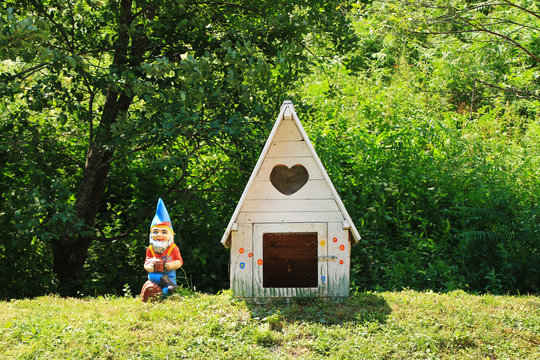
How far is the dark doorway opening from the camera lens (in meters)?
6.79

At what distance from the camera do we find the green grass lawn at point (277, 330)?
488cm

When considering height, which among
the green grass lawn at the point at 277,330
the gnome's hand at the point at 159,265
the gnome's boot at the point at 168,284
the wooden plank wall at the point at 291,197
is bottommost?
the green grass lawn at the point at 277,330

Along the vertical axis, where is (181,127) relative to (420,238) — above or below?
above

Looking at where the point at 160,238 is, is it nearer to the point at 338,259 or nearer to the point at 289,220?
the point at 289,220

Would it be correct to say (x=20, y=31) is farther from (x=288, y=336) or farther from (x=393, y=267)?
(x=393, y=267)

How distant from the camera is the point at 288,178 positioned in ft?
21.0

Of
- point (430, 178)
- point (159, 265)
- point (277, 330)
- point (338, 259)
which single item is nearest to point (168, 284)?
point (159, 265)

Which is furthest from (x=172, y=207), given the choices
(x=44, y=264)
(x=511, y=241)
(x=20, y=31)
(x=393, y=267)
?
(x=511, y=241)

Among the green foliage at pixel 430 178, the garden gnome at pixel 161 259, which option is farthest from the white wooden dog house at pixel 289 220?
the green foliage at pixel 430 178

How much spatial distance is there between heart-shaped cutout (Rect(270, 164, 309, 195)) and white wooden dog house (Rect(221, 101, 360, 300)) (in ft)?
0.83

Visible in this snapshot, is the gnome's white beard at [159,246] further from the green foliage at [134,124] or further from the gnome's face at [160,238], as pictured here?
the green foliage at [134,124]

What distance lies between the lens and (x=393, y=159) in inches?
351

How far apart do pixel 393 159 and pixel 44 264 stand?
525cm

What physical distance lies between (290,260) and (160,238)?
152 cm
